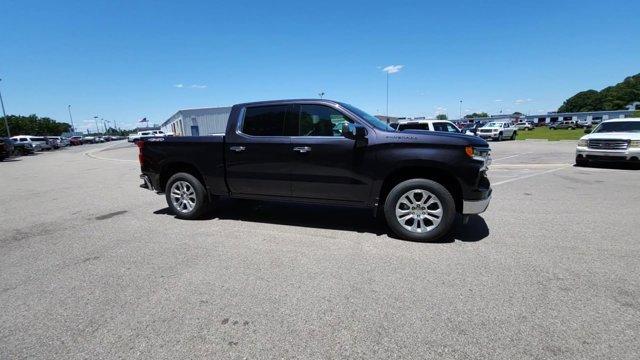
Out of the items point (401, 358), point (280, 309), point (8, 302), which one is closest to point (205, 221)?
point (8, 302)

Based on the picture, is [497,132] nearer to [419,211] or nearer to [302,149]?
[419,211]

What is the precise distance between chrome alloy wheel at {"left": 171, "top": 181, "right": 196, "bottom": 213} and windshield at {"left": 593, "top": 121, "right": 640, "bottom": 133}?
1390 centimetres

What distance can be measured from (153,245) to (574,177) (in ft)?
35.3

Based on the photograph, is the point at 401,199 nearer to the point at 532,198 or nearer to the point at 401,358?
the point at 401,358

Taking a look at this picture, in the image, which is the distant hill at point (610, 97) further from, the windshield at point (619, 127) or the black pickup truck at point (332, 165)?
the black pickup truck at point (332, 165)

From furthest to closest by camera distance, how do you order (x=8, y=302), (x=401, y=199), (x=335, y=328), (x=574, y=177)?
1. (x=574, y=177)
2. (x=401, y=199)
3. (x=8, y=302)
4. (x=335, y=328)

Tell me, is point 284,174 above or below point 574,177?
above

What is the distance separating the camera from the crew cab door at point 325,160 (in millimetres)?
4746

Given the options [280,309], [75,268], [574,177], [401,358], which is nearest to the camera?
[401,358]

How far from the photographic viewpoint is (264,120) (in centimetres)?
534

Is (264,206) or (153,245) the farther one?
(264,206)

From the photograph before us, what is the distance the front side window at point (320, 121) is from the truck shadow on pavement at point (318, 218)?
58.1 inches

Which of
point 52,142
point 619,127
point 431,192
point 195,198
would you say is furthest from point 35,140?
point 619,127

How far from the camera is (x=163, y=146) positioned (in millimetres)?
5988
